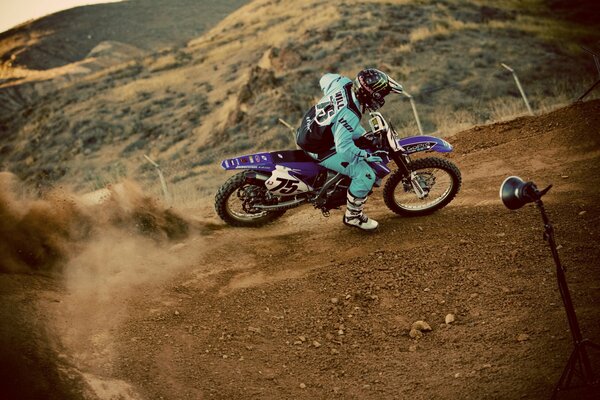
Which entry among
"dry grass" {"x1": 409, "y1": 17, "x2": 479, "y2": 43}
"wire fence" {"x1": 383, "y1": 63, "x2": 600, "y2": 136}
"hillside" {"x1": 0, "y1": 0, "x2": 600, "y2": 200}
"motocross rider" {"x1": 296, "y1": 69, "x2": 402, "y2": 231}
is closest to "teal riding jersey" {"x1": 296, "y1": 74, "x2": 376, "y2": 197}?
"motocross rider" {"x1": 296, "y1": 69, "x2": 402, "y2": 231}

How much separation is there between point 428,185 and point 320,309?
303 cm

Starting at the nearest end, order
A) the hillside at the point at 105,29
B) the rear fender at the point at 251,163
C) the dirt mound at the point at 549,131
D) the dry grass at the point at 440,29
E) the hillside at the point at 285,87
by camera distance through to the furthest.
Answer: the rear fender at the point at 251,163 < the dirt mound at the point at 549,131 < the hillside at the point at 285,87 < the dry grass at the point at 440,29 < the hillside at the point at 105,29

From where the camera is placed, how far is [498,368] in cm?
442

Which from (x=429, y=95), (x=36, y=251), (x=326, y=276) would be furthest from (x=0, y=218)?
(x=429, y=95)

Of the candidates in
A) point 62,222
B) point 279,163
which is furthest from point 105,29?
point 279,163

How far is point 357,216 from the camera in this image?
7.27m

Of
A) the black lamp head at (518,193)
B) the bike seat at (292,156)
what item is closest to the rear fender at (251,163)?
the bike seat at (292,156)

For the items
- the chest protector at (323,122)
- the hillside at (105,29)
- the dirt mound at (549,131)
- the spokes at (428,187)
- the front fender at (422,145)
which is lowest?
the dirt mound at (549,131)

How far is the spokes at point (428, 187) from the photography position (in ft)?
24.3

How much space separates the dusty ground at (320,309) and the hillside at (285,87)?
645cm

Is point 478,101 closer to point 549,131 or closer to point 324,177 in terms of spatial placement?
point 549,131

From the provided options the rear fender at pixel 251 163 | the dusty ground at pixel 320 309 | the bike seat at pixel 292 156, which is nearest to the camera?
the dusty ground at pixel 320 309

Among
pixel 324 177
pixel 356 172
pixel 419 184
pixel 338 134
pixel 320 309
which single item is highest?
pixel 338 134

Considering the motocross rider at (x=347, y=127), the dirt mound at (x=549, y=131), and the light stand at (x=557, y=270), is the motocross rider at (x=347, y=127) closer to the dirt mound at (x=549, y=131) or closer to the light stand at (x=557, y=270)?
the light stand at (x=557, y=270)
